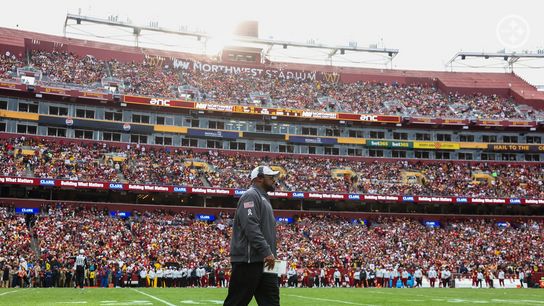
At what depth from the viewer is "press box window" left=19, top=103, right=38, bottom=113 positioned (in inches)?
2220

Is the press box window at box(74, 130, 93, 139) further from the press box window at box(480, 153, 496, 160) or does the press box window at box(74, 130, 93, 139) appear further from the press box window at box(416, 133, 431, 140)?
the press box window at box(480, 153, 496, 160)

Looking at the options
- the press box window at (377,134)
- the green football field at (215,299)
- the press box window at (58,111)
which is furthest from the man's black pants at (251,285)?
the press box window at (377,134)

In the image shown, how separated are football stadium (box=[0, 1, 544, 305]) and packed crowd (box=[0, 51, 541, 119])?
10.2 inches

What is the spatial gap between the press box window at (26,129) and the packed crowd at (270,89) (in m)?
5.00

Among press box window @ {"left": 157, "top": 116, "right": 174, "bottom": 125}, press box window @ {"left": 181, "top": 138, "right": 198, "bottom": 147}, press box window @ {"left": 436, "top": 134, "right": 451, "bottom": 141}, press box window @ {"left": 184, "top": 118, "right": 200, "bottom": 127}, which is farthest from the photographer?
press box window @ {"left": 436, "top": 134, "right": 451, "bottom": 141}

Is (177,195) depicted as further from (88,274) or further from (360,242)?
(88,274)

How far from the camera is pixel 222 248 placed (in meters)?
45.2

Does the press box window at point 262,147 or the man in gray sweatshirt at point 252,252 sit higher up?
the press box window at point 262,147

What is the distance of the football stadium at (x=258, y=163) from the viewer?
41.9 metres

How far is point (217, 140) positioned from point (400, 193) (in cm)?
2007

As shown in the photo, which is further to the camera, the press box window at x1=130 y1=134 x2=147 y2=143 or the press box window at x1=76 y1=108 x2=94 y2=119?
the press box window at x1=130 y1=134 x2=147 y2=143

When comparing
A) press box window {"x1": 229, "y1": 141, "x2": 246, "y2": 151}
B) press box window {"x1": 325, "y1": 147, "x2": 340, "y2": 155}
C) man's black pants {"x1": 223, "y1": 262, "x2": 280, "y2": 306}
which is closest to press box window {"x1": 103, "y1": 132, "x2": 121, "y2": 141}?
press box window {"x1": 229, "y1": 141, "x2": 246, "y2": 151}

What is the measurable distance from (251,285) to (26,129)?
54.4 metres

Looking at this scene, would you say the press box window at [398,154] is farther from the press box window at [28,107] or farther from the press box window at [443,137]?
the press box window at [28,107]
